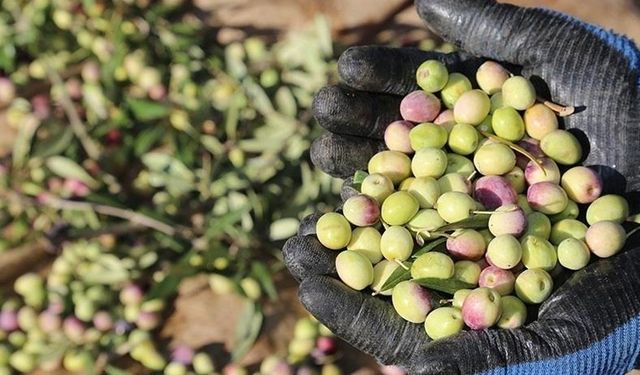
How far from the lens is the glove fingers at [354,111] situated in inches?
80.0

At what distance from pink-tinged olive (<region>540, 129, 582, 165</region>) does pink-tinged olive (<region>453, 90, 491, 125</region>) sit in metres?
0.16

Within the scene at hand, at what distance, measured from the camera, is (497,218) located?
1.77m

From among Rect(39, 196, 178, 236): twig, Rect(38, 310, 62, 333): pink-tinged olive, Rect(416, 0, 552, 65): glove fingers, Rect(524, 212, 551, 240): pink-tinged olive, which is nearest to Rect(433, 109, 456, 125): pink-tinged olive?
Rect(416, 0, 552, 65): glove fingers

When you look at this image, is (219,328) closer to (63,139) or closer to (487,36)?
(63,139)

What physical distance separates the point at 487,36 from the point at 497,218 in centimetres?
57

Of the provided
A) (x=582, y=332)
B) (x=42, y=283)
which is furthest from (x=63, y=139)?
(x=582, y=332)

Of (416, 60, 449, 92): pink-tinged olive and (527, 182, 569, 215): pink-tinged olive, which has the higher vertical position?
(416, 60, 449, 92): pink-tinged olive

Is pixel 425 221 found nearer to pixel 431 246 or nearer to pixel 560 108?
pixel 431 246

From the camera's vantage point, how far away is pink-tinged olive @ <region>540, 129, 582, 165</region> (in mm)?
1969

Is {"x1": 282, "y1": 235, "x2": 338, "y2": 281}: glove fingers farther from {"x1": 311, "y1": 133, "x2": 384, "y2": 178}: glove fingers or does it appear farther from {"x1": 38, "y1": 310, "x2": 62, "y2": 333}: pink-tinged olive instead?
{"x1": 38, "y1": 310, "x2": 62, "y2": 333}: pink-tinged olive

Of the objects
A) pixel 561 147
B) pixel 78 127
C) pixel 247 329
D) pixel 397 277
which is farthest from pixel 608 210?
pixel 78 127

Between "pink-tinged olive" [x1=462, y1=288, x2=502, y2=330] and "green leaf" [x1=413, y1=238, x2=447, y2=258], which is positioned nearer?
"pink-tinged olive" [x1=462, y1=288, x2=502, y2=330]

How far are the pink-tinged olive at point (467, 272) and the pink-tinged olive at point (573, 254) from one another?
0.59ft

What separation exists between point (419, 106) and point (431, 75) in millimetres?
79
